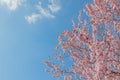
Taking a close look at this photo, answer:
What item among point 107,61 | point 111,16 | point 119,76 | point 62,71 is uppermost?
point 111,16

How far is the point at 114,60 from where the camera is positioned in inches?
451

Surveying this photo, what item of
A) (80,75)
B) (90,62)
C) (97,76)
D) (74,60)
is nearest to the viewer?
(97,76)

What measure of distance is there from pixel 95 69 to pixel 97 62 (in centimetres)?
41

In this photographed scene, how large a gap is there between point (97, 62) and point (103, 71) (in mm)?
463

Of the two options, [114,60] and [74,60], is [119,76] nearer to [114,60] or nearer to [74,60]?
[114,60]

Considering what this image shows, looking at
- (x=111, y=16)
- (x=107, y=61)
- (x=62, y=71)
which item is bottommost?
(x=107, y=61)

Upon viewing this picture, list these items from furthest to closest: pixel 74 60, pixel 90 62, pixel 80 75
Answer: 1. pixel 74 60
2. pixel 80 75
3. pixel 90 62

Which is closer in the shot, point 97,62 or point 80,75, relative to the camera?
point 97,62

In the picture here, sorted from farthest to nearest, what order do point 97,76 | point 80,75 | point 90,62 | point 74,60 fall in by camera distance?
point 74,60 → point 80,75 → point 90,62 → point 97,76

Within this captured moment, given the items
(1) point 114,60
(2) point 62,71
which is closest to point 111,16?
(1) point 114,60

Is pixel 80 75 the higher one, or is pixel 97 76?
pixel 80 75

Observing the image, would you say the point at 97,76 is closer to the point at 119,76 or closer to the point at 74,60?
the point at 119,76

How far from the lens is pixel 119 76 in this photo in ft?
36.4

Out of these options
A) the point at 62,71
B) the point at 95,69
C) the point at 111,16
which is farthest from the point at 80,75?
the point at 111,16
